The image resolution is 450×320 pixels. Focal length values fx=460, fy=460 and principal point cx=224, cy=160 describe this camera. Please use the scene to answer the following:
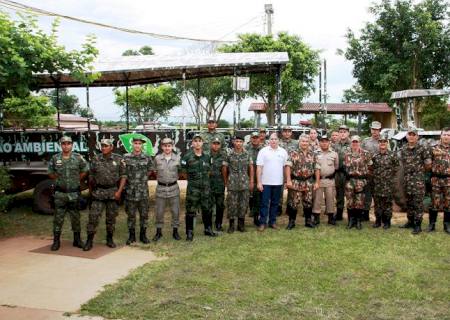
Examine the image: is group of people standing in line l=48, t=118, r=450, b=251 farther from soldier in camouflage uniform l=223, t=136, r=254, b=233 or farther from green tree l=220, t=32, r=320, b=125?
green tree l=220, t=32, r=320, b=125

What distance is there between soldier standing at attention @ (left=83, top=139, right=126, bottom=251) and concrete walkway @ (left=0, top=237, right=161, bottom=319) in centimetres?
29

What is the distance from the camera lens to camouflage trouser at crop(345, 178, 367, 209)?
6949 mm

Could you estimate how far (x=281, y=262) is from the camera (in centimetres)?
532

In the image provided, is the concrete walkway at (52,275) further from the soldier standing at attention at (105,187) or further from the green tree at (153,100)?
the green tree at (153,100)

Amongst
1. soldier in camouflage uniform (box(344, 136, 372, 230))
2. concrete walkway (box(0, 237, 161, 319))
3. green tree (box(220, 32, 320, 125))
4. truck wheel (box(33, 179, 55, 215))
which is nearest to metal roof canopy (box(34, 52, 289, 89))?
truck wheel (box(33, 179, 55, 215))

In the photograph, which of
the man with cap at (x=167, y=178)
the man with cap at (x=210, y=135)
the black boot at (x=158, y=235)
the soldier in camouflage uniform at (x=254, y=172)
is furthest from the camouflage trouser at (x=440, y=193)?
the black boot at (x=158, y=235)

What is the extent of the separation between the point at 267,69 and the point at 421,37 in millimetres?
11403

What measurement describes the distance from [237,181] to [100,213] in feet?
6.55

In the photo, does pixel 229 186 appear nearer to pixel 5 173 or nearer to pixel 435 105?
pixel 5 173

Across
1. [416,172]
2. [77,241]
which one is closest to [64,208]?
[77,241]

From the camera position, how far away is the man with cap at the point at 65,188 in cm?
610

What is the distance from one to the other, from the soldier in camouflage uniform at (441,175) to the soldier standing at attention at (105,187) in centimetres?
447

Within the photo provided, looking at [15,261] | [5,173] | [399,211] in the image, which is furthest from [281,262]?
[5,173]

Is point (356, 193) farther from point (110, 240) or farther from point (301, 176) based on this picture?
point (110, 240)
